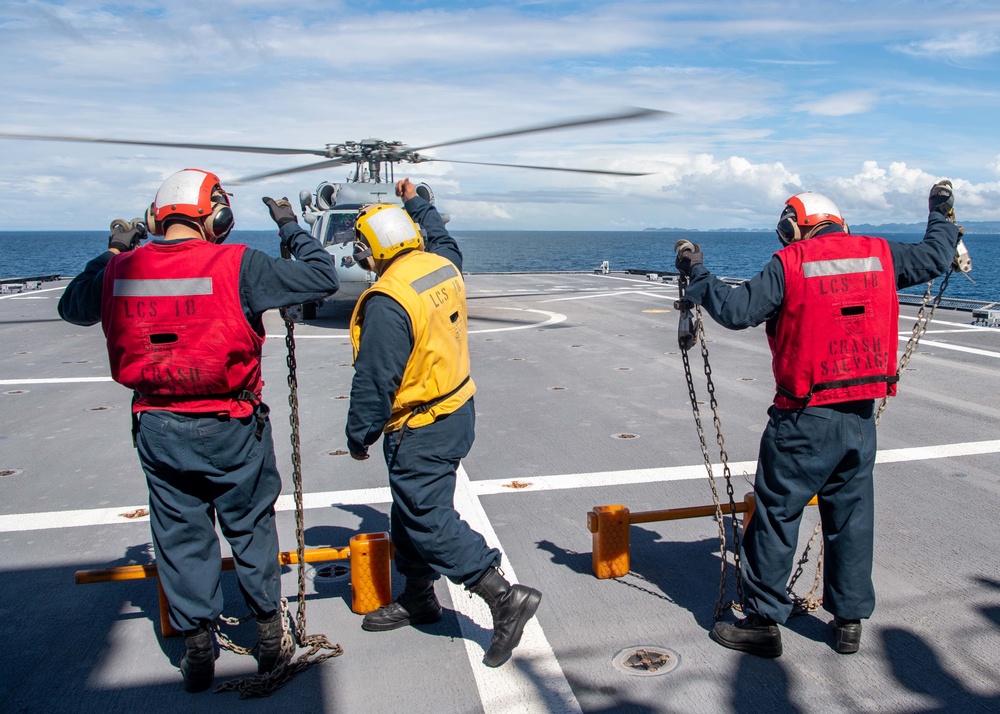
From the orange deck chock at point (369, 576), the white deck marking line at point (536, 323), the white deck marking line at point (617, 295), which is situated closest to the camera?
the orange deck chock at point (369, 576)

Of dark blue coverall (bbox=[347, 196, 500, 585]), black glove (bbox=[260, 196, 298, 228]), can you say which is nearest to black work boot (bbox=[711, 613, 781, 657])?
dark blue coverall (bbox=[347, 196, 500, 585])

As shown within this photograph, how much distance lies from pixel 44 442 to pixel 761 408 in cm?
672

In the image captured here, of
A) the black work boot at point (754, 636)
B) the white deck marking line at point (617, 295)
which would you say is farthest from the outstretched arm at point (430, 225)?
the white deck marking line at point (617, 295)

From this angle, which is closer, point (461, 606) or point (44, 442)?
point (461, 606)

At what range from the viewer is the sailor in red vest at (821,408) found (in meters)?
3.46

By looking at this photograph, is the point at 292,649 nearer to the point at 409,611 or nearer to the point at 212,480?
the point at 409,611

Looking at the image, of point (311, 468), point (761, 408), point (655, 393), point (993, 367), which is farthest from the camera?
point (993, 367)

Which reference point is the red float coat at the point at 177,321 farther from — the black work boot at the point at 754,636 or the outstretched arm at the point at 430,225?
the black work boot at the point at 754,636

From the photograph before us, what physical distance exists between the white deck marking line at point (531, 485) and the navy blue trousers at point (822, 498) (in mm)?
2324

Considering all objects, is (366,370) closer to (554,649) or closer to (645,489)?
(554,649)

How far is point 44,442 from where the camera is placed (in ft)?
23.5

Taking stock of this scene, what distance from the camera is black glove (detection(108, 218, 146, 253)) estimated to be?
3609 millimetres

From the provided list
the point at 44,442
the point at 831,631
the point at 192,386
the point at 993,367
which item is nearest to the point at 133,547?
the point at 192,386

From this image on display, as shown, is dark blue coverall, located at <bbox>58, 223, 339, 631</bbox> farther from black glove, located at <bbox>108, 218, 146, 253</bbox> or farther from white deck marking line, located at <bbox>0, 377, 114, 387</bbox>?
white deck marking line, located at <bbox>0, 377, 114, 387</bbox>
